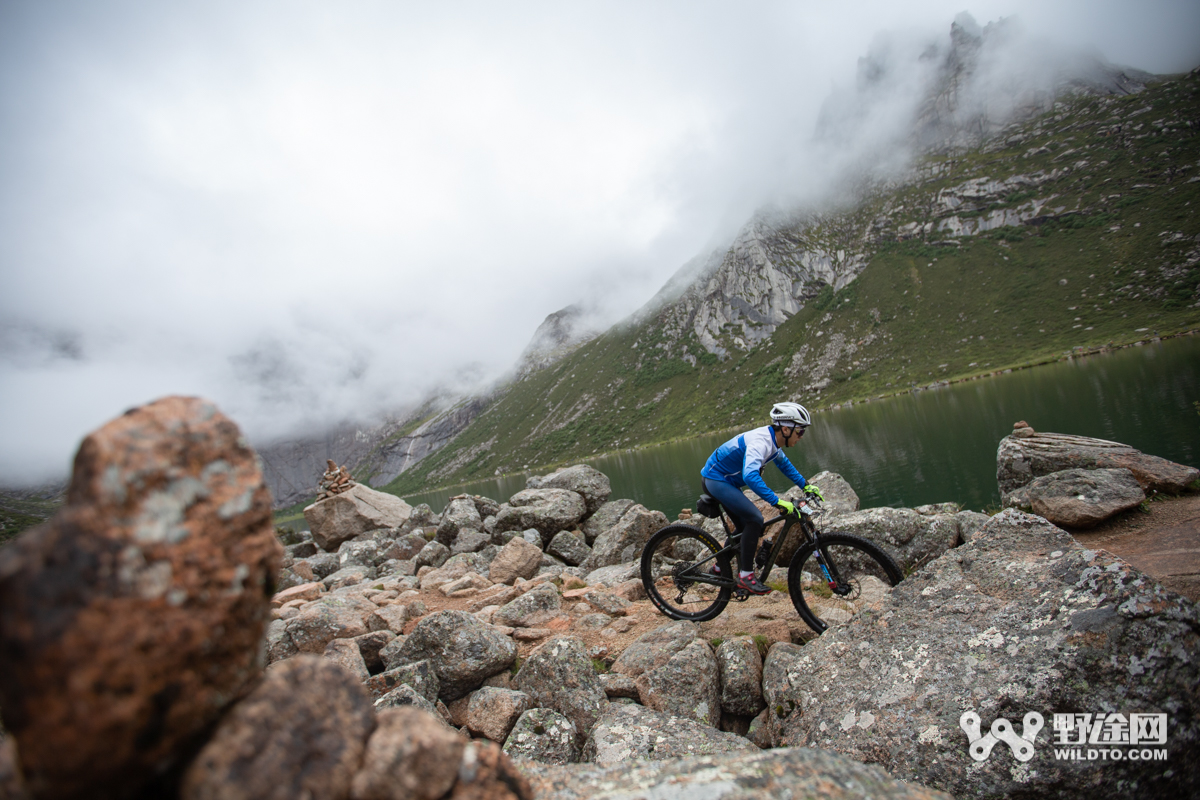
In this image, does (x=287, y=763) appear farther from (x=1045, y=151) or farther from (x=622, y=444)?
(x=1045, y=151)

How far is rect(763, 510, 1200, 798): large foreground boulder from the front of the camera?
4.00 meters

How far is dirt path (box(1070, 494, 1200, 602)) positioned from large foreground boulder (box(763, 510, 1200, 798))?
3.73 m

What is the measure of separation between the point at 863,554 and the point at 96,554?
8494 millimetres

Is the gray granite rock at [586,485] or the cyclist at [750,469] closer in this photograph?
the cyclist at [750,469]

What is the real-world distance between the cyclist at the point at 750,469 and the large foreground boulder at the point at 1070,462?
9346 mm

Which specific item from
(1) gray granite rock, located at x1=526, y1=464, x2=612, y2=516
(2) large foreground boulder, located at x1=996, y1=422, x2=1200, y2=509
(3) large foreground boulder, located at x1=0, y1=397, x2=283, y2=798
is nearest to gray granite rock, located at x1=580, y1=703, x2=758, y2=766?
(3) large foreground boulder, located at x1=0, y1=397, x2=283, y2=798

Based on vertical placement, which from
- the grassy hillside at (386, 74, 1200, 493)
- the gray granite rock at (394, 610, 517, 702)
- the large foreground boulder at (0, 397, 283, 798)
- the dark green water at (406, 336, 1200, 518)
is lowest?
the dark green water at (406, 336, 1200, 518)

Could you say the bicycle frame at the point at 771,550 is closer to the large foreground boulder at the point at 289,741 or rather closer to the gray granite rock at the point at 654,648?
the gray granite rock at the point at 654,648

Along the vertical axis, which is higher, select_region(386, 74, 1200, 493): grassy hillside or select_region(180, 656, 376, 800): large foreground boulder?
select_region(386, 74, 1200, 493): grassy hillside

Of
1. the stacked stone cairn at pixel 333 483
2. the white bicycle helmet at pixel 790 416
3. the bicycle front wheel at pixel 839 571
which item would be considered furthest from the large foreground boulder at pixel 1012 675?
the stacked stone cairn at pixel 333 483

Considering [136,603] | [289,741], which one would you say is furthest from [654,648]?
[136,603]

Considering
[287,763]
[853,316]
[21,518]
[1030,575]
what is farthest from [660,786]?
[853,316]

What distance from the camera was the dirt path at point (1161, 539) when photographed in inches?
311

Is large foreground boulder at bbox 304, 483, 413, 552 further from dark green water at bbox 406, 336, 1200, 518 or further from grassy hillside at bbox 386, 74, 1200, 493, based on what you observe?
grassy hillside at bbox 386, 74, 1200, 493
